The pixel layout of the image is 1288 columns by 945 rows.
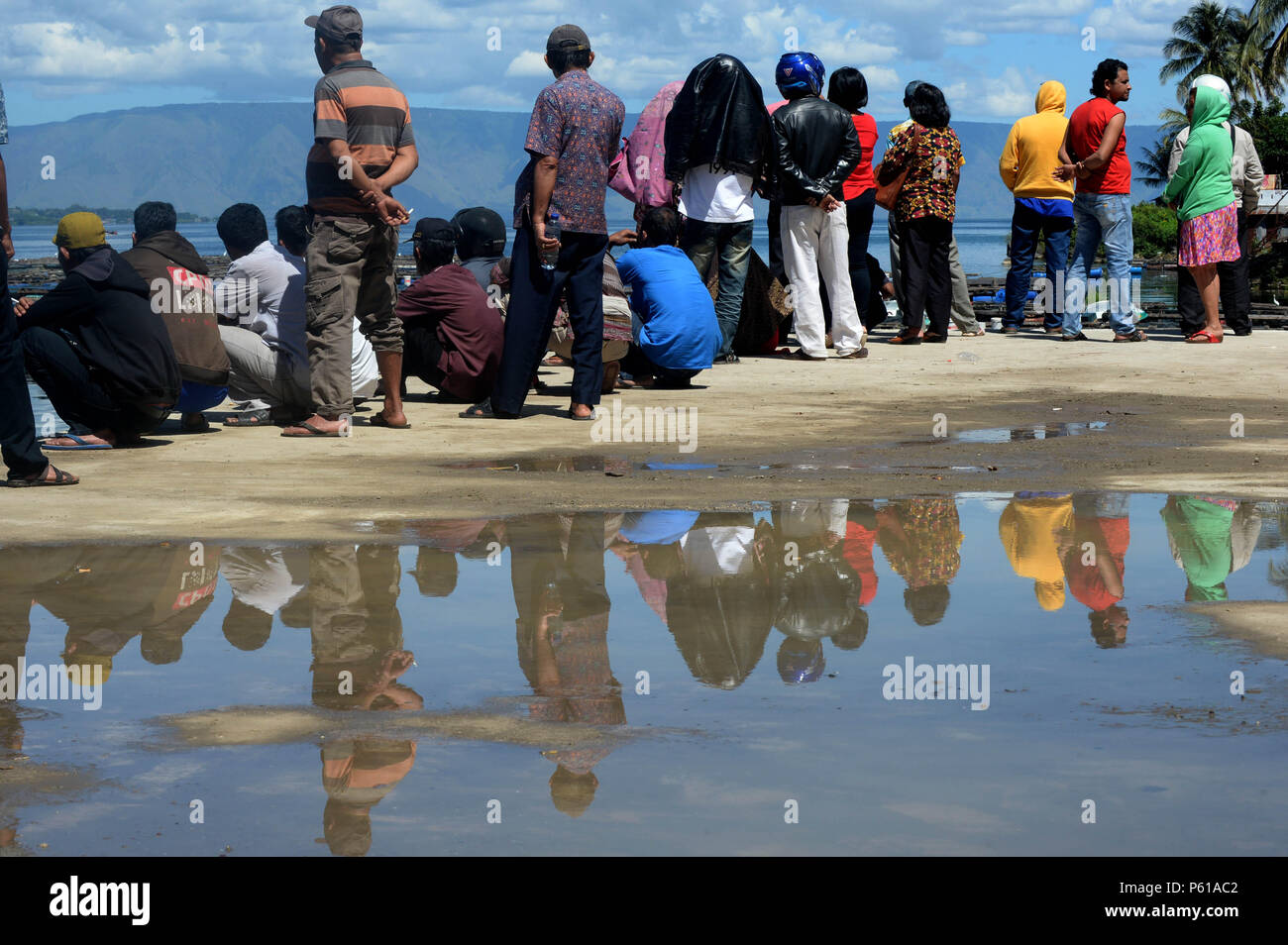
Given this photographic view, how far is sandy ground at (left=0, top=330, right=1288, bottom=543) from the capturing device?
6504 mm

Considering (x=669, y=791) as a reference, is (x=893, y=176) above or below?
above

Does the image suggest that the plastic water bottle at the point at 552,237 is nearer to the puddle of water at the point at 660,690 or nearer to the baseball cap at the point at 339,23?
the baseball cap at the point at 339,23

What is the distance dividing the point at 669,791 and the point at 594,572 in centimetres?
217

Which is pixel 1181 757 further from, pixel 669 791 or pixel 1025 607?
pixel 1025 607

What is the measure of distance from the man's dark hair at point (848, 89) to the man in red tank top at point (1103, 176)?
1.76 metres

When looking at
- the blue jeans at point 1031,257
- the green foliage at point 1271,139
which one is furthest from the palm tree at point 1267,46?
the blue jeans at point 1031,257

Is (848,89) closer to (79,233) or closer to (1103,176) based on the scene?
(1103,176)

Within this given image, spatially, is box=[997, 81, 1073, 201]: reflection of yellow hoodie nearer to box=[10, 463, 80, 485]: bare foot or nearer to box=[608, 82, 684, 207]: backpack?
box=[608, 82, 684, 207]: backpack

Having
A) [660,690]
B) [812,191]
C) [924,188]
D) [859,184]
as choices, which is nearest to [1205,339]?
[924,188]

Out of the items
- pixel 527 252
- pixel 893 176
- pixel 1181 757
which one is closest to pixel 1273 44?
pixel 893 176

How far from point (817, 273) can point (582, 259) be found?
3534 mm

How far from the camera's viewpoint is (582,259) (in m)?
9.18

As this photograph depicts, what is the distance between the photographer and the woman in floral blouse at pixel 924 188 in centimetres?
1291

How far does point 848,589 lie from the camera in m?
5.14
